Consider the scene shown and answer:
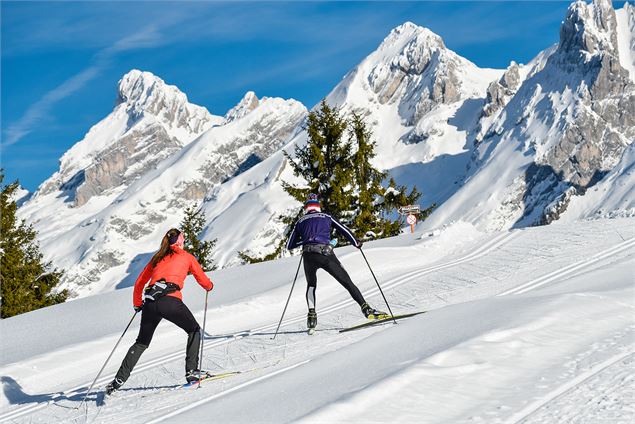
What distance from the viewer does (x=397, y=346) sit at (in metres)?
7.98

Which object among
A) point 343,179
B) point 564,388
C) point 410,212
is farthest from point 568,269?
point 343,179

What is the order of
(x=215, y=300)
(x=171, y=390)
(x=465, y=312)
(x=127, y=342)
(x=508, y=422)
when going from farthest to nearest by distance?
(x=215, y=300) < (x=127, y=342) < (x=465, y=312) < (x=171, y=390) < (x=508, y=422)

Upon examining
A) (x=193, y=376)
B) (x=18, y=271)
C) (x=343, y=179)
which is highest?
(x=343, y=179)

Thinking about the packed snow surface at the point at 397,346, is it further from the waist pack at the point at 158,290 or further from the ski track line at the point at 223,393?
the waist pack at the point at 158,290

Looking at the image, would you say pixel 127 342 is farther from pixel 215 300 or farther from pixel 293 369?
pixel 293 369

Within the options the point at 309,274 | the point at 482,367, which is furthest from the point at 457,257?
the point at 482,367

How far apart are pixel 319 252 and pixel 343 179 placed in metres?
20.0

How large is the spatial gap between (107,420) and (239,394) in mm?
1558

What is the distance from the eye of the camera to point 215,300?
54.3 feet

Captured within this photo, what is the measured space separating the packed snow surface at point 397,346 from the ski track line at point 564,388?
0.02 m

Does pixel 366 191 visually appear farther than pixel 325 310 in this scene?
Yes

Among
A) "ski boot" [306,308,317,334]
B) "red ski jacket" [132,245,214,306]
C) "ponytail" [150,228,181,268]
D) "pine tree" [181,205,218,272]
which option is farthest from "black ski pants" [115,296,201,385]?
"pine tree" [181,205,218,272]

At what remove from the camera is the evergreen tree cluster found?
31469 mm

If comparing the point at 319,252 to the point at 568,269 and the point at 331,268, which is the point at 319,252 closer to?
the point at 331,268
